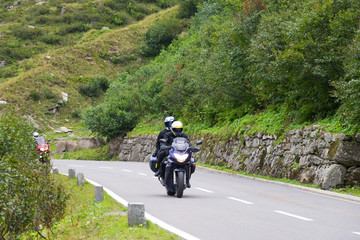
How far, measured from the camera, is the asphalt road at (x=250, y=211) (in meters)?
8.18

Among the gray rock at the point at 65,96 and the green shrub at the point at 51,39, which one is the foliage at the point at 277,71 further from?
the green shrub at the point at 51,39

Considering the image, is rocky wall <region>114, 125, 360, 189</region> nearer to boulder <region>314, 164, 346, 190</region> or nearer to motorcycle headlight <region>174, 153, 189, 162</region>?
boulder <region>314, 164, 346, 190</region>

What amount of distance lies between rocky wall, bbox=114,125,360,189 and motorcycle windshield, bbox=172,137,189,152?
523cm

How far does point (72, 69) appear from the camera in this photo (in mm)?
71438

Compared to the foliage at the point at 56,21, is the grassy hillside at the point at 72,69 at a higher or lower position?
lower

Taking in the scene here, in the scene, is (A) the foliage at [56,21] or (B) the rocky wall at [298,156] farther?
(A) the foliage at [56,21]

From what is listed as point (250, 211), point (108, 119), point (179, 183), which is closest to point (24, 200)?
point (250, 211)

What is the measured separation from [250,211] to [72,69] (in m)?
63.5

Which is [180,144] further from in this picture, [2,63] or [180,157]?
[2,63]

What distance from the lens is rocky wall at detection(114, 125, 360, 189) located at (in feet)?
52.0

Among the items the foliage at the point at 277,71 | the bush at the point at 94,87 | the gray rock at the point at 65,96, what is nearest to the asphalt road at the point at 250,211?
the foliage at the point at 277,71

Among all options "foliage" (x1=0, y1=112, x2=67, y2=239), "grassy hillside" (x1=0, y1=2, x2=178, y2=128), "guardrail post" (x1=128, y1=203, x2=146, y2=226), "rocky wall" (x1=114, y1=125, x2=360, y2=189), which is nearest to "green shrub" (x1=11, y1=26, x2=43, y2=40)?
"grassy hillside" (x1=0, y1=2, x2=178, y2=128)

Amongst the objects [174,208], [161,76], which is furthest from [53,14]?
[174,208]

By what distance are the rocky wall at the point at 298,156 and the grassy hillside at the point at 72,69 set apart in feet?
122
